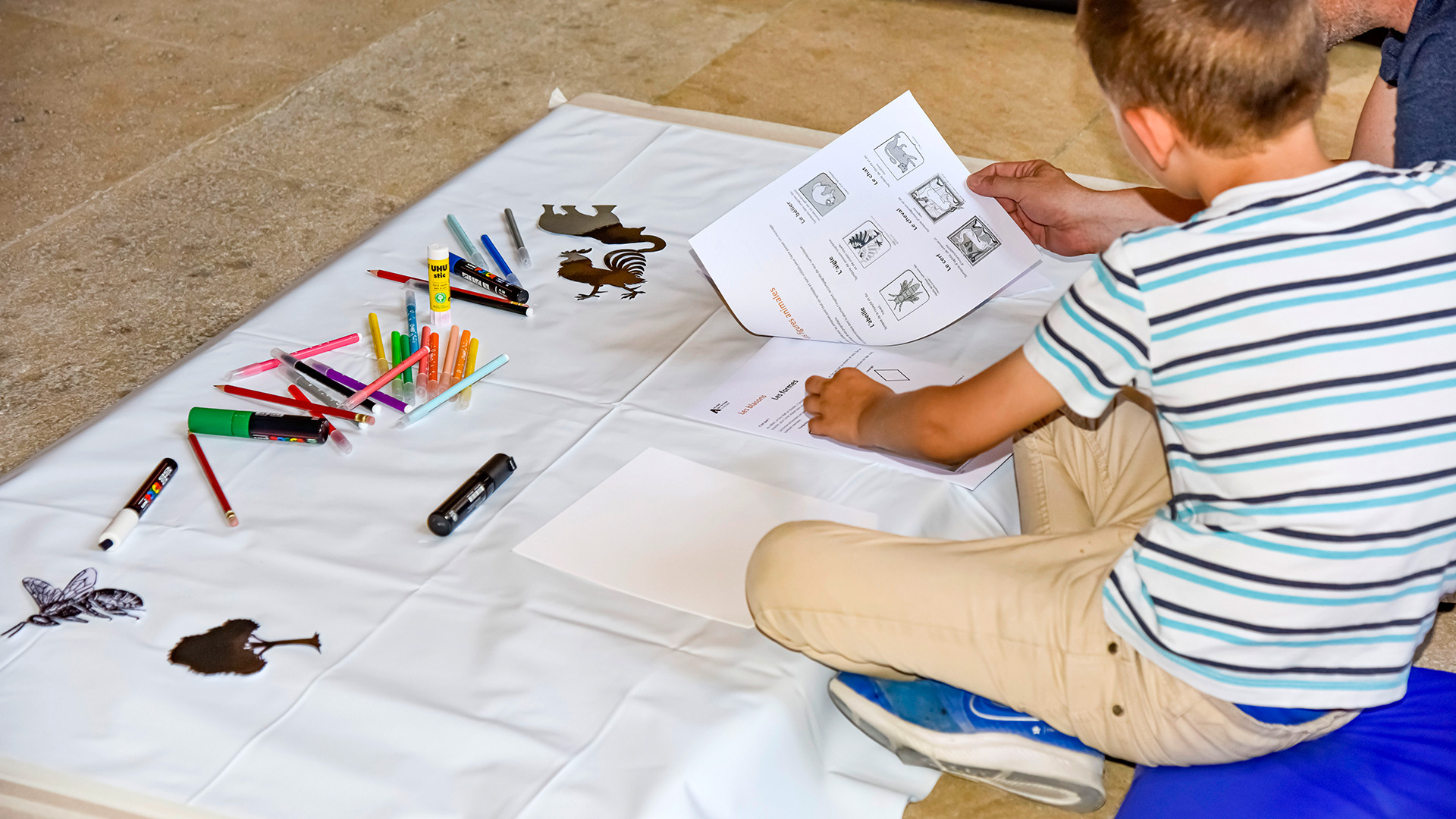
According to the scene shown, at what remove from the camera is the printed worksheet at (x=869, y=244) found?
4.93 feet

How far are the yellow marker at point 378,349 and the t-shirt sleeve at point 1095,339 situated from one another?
2.68 ft

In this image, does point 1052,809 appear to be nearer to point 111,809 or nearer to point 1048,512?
point 1048,512

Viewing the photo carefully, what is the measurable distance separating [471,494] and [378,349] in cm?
32

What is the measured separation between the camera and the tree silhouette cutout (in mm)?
1072

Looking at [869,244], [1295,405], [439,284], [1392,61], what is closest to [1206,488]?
[1295,405]

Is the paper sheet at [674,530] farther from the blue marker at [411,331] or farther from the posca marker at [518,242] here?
the posca marker at [518,242]

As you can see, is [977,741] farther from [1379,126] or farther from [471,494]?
[1379,126]

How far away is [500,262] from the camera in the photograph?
1617 mm

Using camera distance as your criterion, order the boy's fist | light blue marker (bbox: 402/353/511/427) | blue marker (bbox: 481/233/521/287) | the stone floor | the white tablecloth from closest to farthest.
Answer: the white tablecloth → the boy's fist → light blue marker (bbox: 402/353/511/427) → blue marker (bbox: 481/233/521/287) → the stone floor

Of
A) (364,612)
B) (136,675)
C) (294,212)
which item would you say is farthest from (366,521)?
(294,212)

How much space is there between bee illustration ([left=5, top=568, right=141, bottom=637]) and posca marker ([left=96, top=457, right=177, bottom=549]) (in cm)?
4

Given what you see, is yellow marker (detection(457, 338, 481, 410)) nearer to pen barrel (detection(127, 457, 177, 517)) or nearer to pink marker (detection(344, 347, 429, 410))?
pink marker (detection(344, 347, 429, 410))

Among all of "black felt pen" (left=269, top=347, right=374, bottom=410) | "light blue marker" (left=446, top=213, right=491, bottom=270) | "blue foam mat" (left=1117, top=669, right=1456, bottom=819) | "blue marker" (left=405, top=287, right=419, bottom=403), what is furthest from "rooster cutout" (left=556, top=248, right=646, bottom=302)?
"blue foam mat" (left=1117, top=669, right=1456, bottom=819)

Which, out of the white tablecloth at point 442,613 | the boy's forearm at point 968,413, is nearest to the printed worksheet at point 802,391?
the white tablecloth at point 442,613
